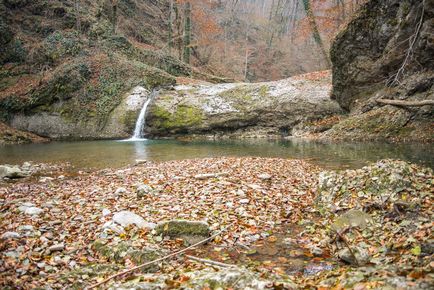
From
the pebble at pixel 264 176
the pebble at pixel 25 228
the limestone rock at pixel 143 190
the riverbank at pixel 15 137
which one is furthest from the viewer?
the riverbank at pixel 15 137

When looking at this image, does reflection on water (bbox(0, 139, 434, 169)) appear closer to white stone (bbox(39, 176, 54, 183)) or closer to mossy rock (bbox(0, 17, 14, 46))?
white stone (bbox(39, 176, 54, 183))

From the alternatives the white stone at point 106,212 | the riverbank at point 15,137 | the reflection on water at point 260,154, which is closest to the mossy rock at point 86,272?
the white stone at point 106,212

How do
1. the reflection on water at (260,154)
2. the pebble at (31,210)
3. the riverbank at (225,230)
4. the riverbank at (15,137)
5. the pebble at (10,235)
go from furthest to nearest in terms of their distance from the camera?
1. the riverbank at (15,137)
2. the reflection on water at (260,154)
3. the pebble at (31,210)
4. the pebble at (10,235)
5. the riverbank at (225,230)

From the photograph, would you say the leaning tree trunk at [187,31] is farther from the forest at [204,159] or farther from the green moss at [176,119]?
the green moss at [176,119]

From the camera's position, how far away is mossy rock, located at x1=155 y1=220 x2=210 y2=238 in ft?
15.6

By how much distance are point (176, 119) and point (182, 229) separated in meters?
16.4

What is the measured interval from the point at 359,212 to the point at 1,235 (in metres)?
5.00

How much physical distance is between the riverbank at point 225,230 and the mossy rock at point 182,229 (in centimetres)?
1

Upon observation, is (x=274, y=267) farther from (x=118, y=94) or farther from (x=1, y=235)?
(x=118, y=94)

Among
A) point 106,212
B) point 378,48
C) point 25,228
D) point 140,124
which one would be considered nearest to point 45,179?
point 106,212

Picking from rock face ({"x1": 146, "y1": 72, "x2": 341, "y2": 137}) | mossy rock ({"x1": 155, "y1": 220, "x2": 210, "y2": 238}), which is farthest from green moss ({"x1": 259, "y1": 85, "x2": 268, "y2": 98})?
mossy rock ({"x1": 155, "y1": 220, "x2": 210, "y2": 238})

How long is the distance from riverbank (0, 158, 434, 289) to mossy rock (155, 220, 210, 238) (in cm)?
1

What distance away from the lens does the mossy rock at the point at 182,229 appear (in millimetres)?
4750

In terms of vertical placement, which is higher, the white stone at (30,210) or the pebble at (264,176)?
the pebble at (264,176)
